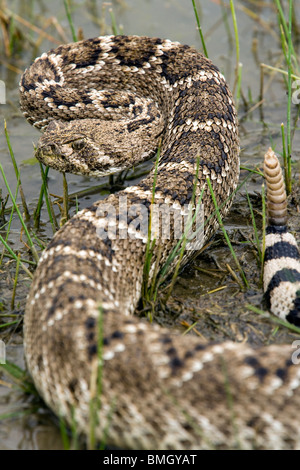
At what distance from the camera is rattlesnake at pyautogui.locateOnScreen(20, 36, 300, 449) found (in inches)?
139

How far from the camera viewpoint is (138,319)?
458 centimetres

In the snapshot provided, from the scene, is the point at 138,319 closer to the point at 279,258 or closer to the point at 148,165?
the point at 279,258

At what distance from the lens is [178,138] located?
6.03 m

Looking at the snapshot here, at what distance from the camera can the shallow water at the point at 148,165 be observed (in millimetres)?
4504

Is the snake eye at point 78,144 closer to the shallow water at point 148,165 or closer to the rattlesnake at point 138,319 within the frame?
the rattlesnake at point 138,319

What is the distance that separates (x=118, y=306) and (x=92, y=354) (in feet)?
2.61

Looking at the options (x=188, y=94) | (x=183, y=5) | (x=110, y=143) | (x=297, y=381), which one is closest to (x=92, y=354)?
(x=297, y=381)

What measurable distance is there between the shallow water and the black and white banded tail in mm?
205

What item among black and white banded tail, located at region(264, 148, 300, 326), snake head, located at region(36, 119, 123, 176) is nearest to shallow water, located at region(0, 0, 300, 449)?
black and white banded tail, located at region(264, 148, 300, 326)

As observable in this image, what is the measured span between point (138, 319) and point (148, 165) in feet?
10.8

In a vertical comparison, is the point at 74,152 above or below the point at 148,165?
above

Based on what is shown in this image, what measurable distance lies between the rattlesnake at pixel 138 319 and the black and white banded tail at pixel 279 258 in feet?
2.29

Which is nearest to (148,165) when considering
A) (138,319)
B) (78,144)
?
(78,144)

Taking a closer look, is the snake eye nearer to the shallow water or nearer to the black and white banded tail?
the shallow water
